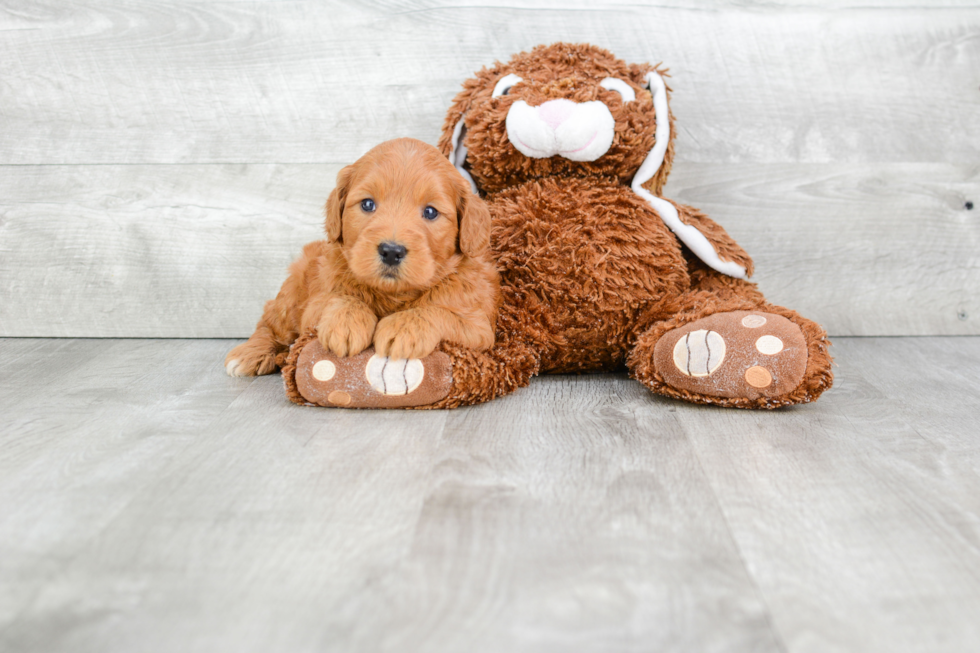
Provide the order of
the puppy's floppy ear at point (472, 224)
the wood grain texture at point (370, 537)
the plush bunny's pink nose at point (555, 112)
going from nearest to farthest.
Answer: the wood grain texture at point (370, 537) → the puppy's floppy ear at point (472, 224) → the plush bunny's pink nose at point (555, 112)

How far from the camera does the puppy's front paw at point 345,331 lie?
1.26 metres

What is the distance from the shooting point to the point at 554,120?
1421 mm

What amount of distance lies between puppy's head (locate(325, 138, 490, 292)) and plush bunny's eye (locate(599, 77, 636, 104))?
1.34ft

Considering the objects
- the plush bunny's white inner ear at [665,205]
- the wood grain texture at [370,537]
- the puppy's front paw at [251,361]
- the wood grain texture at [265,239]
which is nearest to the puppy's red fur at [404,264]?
the wood grain texture at [370,537]

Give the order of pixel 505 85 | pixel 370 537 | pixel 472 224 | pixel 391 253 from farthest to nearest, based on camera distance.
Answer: pixel 505 85, pixel 472 224, pixel 391 253, pixel 370 537

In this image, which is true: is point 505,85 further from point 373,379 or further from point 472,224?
point 373,379

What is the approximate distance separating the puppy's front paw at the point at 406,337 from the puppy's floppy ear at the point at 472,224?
0.51ft

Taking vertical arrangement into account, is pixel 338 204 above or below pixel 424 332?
above

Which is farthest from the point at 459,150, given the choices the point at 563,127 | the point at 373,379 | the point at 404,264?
the point at 373,379

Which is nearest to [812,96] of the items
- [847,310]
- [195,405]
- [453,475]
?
[847,310]

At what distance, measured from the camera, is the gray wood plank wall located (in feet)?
6.11

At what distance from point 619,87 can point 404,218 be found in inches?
22.7

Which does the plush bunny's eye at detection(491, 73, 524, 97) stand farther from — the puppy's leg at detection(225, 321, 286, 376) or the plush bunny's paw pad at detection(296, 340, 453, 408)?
the puppy's leg at detection(225, 321, 286, 376)

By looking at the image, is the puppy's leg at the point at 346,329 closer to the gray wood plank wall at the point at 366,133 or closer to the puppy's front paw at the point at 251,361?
the puppy's front paw at the point at 251,361
